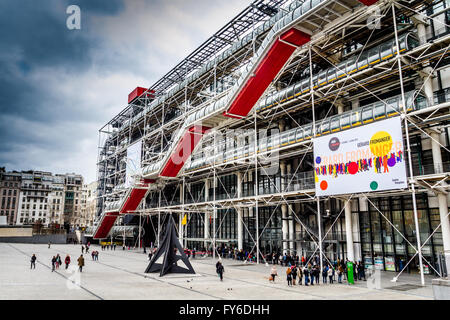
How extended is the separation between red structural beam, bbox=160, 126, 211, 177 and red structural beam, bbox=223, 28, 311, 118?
5295mm

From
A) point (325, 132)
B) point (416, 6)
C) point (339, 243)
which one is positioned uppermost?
point (416, 6)

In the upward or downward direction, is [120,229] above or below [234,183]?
below

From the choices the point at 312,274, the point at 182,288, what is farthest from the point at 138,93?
the point at 312,274

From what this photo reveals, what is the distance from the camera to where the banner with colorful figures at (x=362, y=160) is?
15.1m

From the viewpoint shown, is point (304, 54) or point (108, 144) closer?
point (304, 54)

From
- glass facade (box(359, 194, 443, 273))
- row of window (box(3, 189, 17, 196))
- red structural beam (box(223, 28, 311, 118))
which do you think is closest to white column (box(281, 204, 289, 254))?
glass facade (box(359, 194, 443, 273))

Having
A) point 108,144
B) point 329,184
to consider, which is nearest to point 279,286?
point 329,184

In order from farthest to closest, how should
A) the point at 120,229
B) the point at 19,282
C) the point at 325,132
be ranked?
the point at 120,229
the point at 325,132
the point at 19,282

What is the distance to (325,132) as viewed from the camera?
1939cm

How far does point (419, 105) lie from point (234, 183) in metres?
17.9

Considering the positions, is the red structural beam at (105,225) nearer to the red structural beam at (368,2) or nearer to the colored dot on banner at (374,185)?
the colored dot on banner at (374,185)

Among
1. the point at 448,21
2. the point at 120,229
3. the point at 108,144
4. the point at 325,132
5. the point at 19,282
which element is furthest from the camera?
the point at 108,144

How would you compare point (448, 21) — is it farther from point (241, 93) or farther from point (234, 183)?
point (234, 183)

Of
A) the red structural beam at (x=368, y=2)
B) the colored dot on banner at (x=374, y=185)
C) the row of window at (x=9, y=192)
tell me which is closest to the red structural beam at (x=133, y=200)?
the colored dot on banner at (x=374, y=185)
